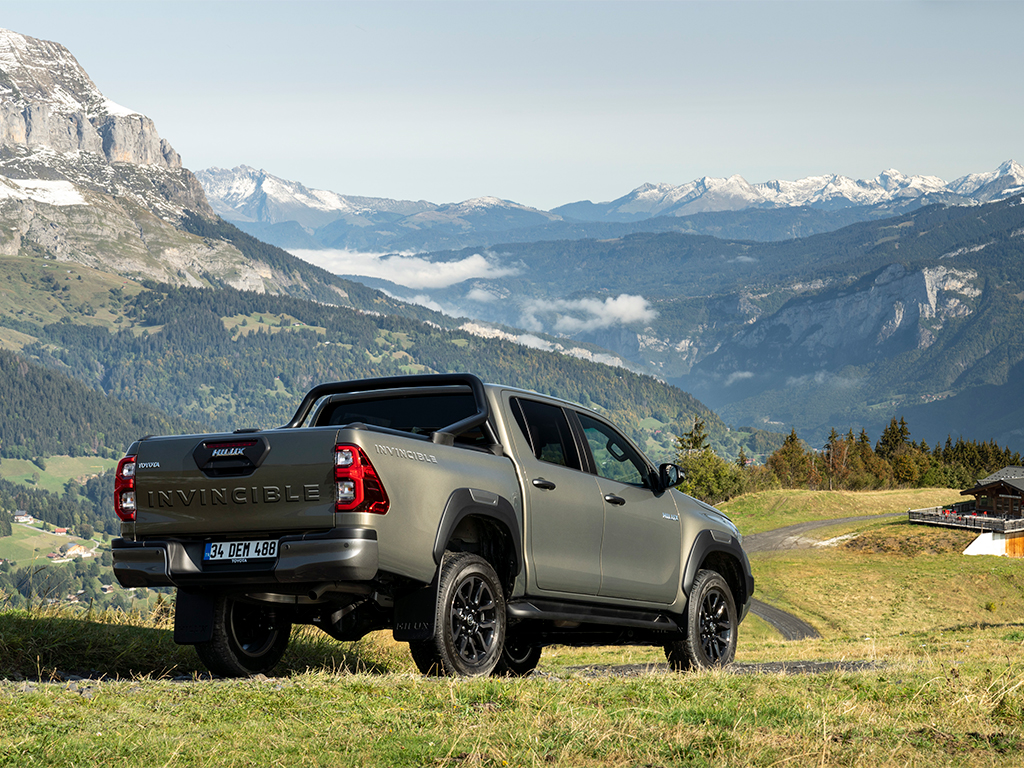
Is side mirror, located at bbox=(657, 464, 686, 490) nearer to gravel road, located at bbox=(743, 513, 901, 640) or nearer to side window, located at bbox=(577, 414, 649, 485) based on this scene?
side window, located at bbox=(577, 414, 649, 485)

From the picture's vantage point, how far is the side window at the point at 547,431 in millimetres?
8562

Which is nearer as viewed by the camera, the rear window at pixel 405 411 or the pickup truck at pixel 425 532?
the pickup truck at pixel 425 532

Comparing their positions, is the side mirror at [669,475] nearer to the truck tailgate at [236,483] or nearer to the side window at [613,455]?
the side window at [613,455]

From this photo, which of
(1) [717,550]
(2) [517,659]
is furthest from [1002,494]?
(2) [517,659]

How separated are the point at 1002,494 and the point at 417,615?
3227 inches

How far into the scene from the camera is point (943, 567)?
5734cm

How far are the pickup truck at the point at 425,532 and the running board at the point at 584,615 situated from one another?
18 mm

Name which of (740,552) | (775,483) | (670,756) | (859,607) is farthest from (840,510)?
(670,756)

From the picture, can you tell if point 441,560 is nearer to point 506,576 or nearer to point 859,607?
point 506,576

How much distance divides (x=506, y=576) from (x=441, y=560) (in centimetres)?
89

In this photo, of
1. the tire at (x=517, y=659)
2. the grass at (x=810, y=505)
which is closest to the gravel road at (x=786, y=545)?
the grass at (x=810, y=505)

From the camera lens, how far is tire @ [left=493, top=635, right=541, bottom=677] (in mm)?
9539

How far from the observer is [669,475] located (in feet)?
32.2

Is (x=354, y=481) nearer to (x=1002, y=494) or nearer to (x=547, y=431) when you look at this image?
(x=547, y=431)
